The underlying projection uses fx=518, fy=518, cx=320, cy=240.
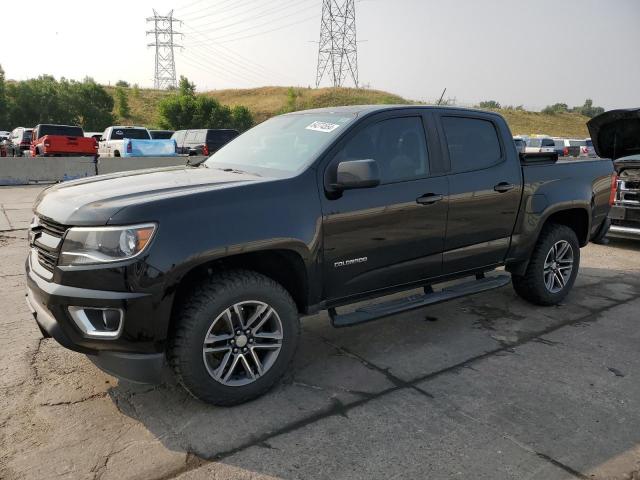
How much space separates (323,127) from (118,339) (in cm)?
199

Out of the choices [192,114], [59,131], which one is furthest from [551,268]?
[192,114]

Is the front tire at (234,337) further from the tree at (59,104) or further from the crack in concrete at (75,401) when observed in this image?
the tree at (59,104)

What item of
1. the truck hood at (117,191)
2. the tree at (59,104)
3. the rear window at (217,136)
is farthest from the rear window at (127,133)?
the tree at (59,104)

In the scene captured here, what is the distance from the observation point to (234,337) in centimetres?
306

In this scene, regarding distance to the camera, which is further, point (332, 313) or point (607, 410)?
point (332, 313)

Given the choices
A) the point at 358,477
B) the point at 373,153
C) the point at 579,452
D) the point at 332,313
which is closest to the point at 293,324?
the point at 332,313

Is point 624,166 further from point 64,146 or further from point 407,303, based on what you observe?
point 64,146

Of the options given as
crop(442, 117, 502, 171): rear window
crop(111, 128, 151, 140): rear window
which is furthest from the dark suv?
crop(442, 117, 502, 171): rear window

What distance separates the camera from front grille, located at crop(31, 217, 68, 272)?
2.84 meters

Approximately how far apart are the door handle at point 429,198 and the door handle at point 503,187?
2.29 ft

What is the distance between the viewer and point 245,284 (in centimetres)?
302

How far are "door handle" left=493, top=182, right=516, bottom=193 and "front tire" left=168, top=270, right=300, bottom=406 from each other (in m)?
2.11

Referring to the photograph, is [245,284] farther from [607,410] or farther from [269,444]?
[607,410]

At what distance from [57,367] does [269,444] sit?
1.79m
